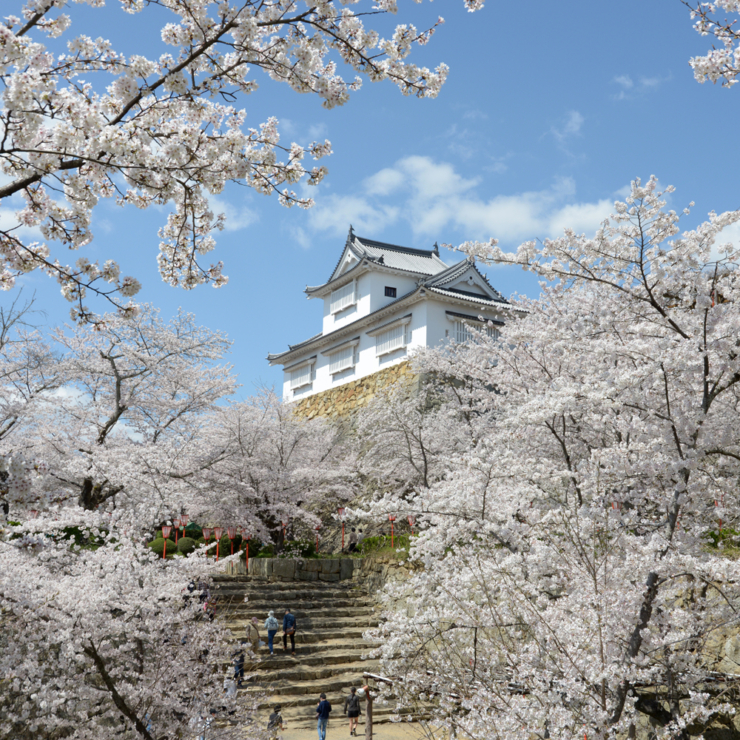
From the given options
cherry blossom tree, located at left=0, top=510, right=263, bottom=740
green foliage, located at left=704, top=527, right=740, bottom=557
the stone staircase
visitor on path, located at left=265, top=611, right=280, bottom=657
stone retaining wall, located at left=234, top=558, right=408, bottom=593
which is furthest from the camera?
stone retaining wall, located at left=234, top=558, right=408, bottom=593

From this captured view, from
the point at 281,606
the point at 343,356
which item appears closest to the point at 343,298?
the point at 343,356

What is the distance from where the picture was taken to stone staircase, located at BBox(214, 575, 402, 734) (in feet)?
35.4

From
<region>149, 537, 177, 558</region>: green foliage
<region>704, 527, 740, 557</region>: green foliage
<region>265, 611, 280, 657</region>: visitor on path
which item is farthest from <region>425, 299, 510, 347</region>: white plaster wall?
<region>704, 527, 740, 557</region>: green foliage

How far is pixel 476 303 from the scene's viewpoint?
21953mm

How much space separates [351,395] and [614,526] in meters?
19.1

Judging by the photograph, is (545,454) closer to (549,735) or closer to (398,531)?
(549,735)

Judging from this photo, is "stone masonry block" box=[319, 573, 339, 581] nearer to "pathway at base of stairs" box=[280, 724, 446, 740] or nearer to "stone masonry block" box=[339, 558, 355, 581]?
"stone masonry block" box=[339, 558, 355, 581]

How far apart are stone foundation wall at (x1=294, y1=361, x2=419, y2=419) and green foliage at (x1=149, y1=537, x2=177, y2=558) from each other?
8887 millimetres

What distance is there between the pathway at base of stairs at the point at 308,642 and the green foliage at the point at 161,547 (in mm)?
2065

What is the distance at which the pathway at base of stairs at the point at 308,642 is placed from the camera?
1067 centimetres

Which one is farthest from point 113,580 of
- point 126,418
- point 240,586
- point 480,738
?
point 126,418

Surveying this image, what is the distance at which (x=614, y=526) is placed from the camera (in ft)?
16.7

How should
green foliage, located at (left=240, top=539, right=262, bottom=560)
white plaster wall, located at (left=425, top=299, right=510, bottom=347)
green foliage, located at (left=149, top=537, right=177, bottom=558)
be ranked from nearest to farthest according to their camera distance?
1. green foliage, located at (left=149, top=537, right=177, bottom=558)
2. green foliage, located at (left=240, top=539, right=262, bottom=560)
3. white plaster wall, located at (left=425, top=299, right=510, bottom=347)

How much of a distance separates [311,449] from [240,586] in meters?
6.84
